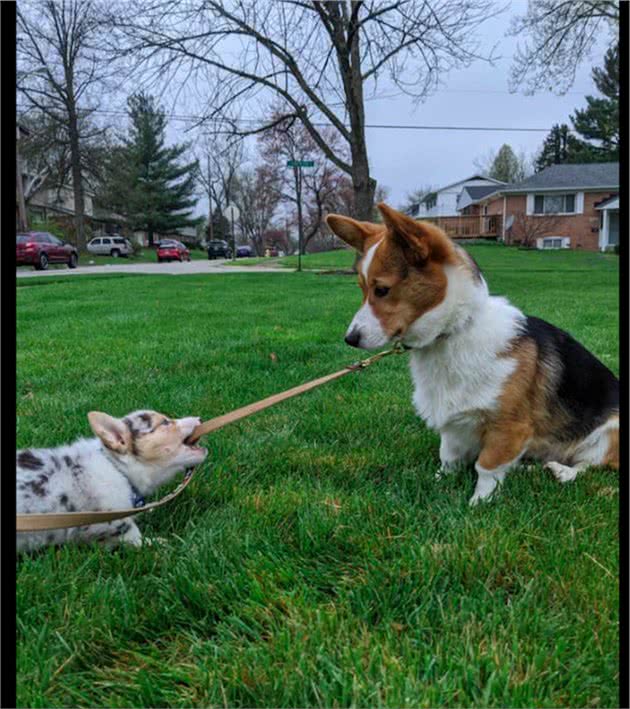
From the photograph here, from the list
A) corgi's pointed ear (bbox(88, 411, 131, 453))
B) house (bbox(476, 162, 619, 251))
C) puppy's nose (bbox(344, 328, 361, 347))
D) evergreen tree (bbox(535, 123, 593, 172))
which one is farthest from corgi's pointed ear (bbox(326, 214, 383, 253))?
evergreen tree (bbox(535, 123, 593, 172))

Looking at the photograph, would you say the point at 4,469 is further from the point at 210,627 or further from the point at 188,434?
the point at 188,434

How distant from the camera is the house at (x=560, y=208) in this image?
43.1m

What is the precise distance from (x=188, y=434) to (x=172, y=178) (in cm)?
6245

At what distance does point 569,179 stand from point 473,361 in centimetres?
→ 4779

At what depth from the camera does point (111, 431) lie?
226cm

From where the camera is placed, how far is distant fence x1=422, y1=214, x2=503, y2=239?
4797cm

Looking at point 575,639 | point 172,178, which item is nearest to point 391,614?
point 575,639

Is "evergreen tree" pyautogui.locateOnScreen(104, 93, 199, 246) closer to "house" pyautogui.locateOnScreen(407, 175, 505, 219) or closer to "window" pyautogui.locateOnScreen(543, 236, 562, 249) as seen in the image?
"house" pyautogui.locateOnScreen(407, 175, 505, 219)

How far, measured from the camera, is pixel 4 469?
1.31 metres

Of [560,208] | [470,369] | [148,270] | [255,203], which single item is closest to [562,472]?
[470,369]

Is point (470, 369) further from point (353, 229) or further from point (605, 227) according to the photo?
point (605, 227)

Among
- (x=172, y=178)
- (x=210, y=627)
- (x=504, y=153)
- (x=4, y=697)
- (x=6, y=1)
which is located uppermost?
Result: (x=504, y=153)

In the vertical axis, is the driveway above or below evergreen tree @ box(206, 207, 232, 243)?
below

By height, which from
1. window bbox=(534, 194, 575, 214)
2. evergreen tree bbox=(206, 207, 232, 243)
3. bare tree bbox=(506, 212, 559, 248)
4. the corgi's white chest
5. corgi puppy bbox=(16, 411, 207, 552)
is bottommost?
corgi puppy bbox=(16, 411, 207, 552)
